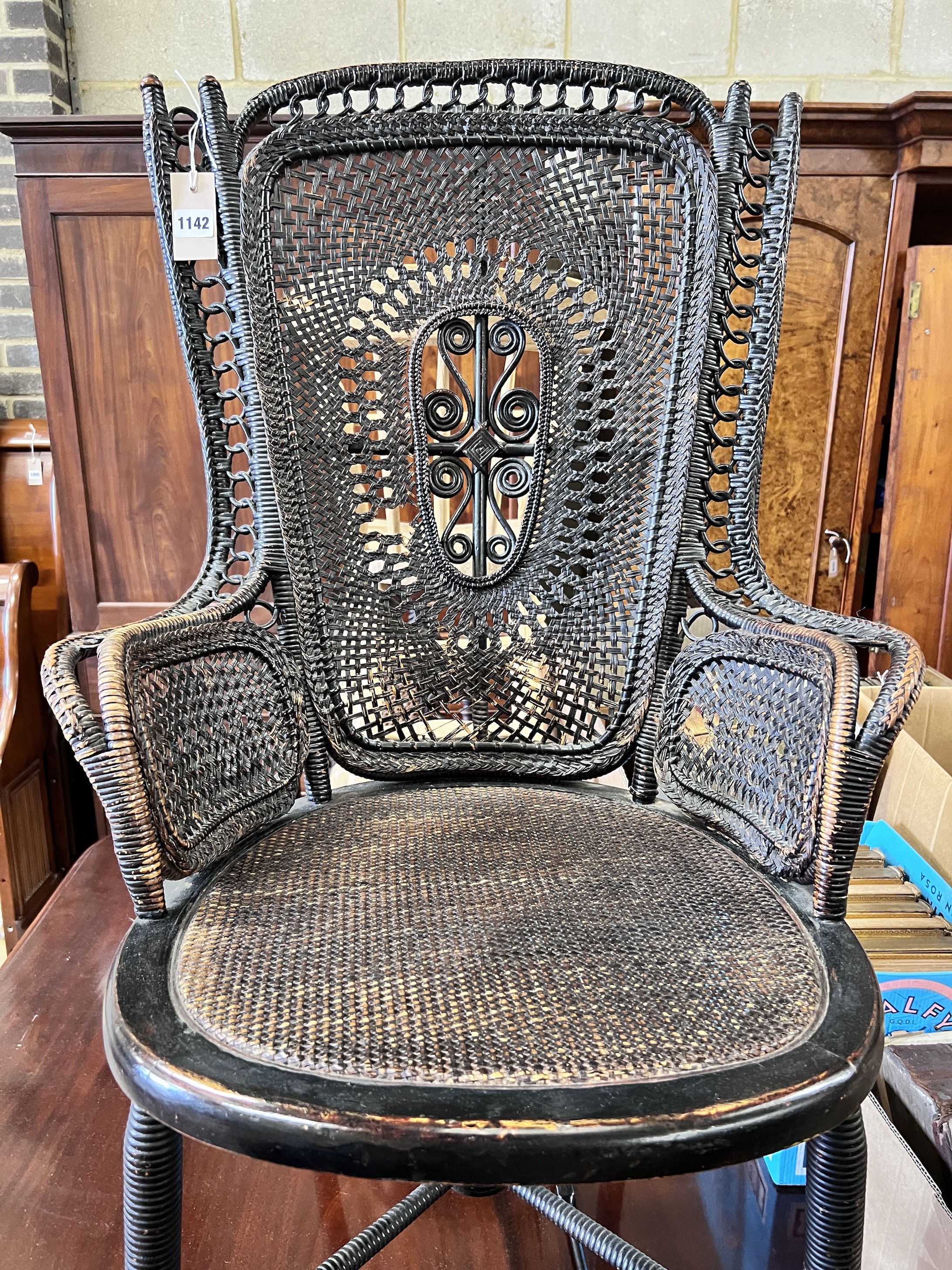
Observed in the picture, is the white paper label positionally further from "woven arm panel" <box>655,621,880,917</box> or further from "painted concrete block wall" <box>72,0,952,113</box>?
"painted concrete block wall" <box>72,0,952,113</box>

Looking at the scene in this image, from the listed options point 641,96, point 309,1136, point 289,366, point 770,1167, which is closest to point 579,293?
point 641,96

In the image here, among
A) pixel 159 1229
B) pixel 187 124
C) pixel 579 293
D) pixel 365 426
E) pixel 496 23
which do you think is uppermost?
pixel 496 23

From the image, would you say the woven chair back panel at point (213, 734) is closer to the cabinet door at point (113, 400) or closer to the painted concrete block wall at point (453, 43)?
the cabinet door at point (113, 400)

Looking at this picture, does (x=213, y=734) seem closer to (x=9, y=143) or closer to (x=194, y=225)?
(x=194, y=225)

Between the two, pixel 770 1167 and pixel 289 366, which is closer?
pixel 289 366

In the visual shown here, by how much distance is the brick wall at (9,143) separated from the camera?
2182 mm

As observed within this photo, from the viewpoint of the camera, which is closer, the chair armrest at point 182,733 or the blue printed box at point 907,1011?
the chair armrest at point 182,733

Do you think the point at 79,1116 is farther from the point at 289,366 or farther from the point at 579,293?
the point at 579,293

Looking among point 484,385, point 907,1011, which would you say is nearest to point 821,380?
point 484,385

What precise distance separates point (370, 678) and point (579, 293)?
49cm

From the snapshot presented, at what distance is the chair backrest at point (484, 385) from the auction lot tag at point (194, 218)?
0.02 meters

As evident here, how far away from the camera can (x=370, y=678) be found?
0.99 meters

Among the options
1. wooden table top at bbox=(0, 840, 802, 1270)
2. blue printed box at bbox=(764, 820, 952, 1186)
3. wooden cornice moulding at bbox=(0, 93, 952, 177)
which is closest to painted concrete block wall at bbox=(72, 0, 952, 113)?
wooden cornice moulding at bbox=(0, 93, 952, 177)

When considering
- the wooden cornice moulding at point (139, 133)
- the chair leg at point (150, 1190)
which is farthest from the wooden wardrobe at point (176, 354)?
the chair leg at point (150, 1190)
